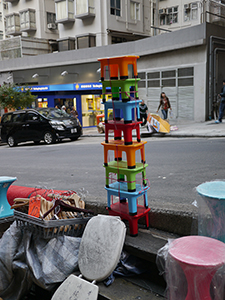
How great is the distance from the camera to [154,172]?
711 centimetres

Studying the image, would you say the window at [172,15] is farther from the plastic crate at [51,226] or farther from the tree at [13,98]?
the plastic crate at [51,226]

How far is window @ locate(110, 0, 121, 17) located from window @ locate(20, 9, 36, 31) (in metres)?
11.4

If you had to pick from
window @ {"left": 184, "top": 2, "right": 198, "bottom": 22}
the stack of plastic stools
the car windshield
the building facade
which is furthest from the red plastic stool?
window @ {"left": 184, "top": 2, "right": 198, "bottom": 22}

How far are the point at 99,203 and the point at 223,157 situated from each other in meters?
4.85

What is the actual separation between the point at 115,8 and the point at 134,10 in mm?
2843

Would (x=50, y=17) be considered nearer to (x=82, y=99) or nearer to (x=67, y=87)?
(x=67, y=87)

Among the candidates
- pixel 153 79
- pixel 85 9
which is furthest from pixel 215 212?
pixel 85 9

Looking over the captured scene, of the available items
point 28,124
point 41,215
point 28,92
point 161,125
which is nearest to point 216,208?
point 41,215

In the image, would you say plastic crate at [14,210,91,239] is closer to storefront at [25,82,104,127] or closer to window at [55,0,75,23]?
storefront at [25,82,104,127]

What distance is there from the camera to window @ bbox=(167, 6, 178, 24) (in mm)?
33344

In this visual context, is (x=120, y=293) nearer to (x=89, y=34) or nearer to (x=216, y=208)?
(x=216, y=208)

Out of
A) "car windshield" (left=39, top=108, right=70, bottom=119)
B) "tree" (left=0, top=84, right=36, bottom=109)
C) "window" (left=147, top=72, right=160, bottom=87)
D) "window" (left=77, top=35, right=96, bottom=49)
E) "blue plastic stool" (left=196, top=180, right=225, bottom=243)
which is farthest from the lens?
"window" (left=77, top=35, right=96, bottom=49)

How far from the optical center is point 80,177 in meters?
7.30

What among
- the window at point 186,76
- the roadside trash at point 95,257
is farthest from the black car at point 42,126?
the roadside trash at point 95,257
